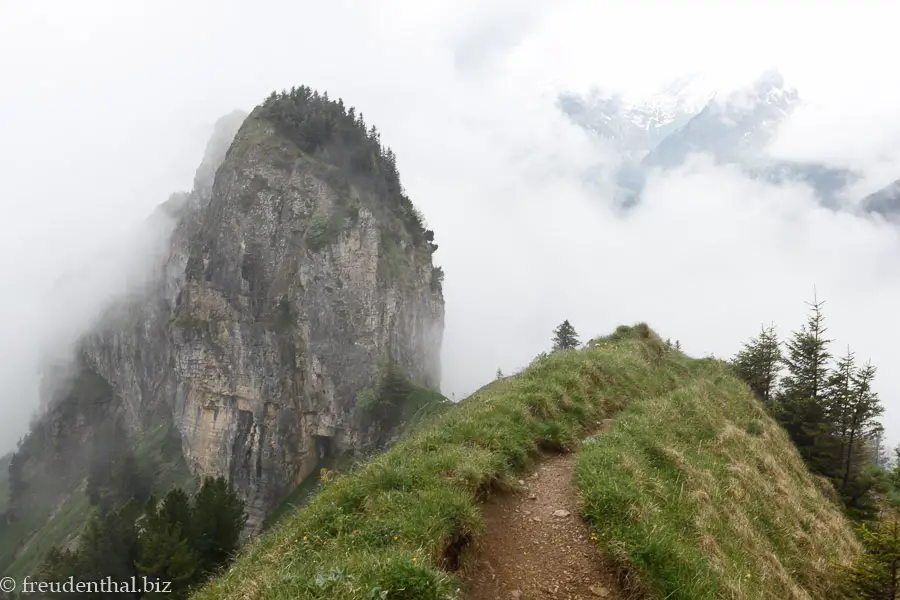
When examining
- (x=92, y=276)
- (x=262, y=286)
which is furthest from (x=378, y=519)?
(x=92, y=276)

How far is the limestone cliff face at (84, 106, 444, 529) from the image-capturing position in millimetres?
83375

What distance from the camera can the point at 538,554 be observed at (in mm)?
7816

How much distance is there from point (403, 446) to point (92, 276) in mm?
221562

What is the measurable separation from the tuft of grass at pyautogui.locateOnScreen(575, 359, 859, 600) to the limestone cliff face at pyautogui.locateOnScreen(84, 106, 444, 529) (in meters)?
66.3

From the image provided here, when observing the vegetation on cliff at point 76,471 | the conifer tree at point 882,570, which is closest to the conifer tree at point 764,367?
the conifer tree at point 882,570

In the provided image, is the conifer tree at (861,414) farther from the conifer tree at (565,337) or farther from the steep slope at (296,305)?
the steep slope at (296,305)

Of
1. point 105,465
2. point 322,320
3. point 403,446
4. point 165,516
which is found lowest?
point 105,465

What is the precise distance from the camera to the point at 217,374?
90.4 meters

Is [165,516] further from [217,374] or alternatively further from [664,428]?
[217,374]

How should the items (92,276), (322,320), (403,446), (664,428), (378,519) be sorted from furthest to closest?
(92,276) < (322,320) < (664,428) < (403,446) < (378,519)

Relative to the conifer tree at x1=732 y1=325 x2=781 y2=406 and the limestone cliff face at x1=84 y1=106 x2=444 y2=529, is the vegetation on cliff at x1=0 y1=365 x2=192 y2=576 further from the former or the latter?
the conifer tree at x1=732 y1=325 x2=781 y2=406

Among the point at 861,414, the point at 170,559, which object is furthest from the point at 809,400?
the point at 170,559

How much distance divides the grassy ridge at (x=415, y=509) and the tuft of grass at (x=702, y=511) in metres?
1.57

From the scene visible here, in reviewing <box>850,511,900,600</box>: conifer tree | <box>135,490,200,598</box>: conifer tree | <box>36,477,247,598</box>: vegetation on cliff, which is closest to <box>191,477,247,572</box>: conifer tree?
<box>36,477,247,598</box>: vegetation on cliff
